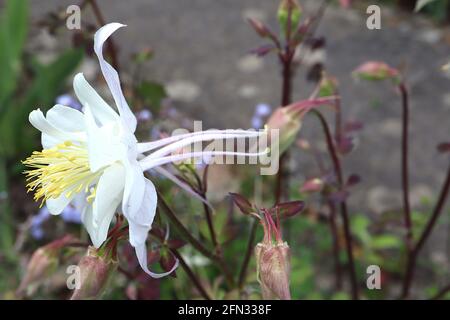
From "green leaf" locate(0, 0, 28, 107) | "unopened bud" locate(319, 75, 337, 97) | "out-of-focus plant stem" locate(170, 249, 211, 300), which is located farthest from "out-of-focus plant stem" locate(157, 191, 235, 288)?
"green leaf" locate(0, 0, 28, 107)

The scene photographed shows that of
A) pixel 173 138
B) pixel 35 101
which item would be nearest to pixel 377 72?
pixel 173 138

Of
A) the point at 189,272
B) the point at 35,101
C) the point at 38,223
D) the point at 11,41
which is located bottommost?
the point at 189,272

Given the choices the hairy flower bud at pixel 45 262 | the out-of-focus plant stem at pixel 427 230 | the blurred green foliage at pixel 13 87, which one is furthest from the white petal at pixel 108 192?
the blurred green foliage at pixel 13 87

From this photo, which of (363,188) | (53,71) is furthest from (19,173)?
(363,188)

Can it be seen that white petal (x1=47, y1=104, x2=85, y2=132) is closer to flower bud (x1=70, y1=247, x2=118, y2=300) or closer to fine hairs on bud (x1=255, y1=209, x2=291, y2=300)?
flower bud (x1=70, y1=247, x2=118, y2=300)

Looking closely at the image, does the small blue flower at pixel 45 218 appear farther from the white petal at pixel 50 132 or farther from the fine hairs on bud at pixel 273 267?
the fine hairs on bud at pixel 273 267

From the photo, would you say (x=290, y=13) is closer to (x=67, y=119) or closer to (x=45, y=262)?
(x=67, y=119)
